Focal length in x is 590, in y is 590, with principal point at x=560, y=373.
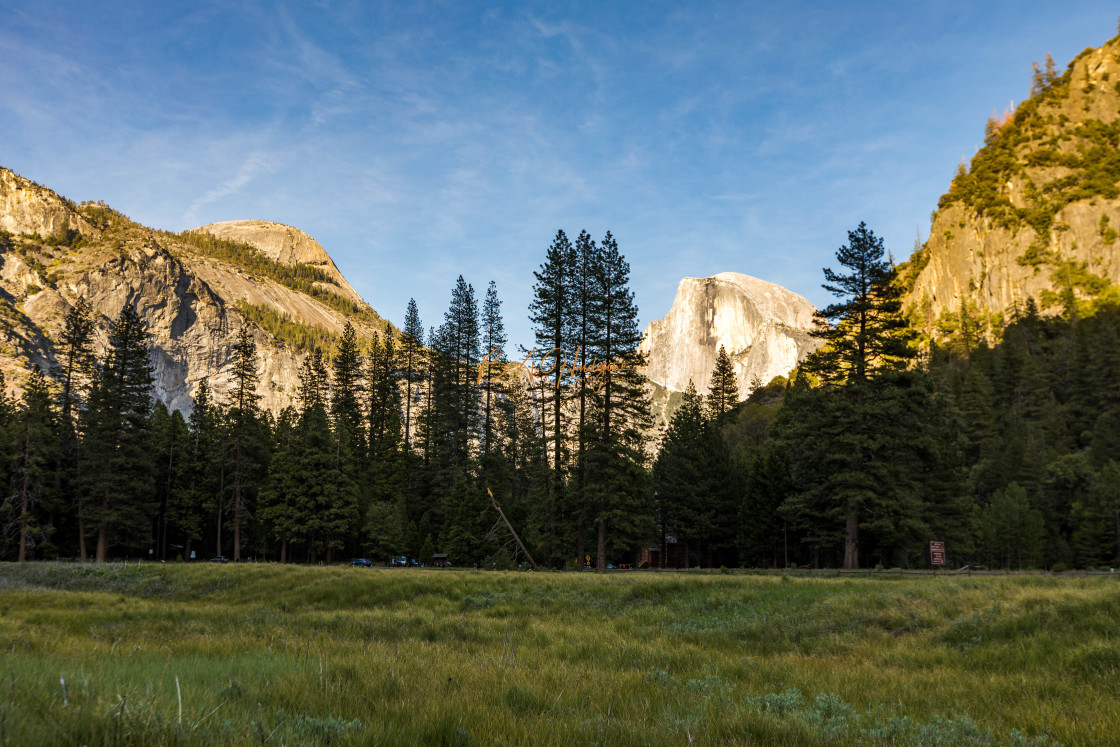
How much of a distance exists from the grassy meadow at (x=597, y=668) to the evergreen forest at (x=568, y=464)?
55.9 feet

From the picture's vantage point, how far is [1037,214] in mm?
123688

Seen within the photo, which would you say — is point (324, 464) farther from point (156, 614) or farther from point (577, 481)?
point (156, 614)

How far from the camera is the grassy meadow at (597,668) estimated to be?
4180 mm

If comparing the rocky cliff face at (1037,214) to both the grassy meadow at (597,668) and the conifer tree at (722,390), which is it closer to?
the conifer tree at (722,390)

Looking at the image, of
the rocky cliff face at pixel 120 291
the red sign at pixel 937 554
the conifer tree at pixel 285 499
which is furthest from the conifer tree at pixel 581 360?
the rocky cliff face at pixel 120 291

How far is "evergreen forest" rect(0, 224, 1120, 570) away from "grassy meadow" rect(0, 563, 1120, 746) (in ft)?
55.9

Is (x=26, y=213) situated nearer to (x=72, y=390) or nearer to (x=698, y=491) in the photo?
(x=72, y=390)

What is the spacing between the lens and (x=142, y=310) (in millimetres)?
185750

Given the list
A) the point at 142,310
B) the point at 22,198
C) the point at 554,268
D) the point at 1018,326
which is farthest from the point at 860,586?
the point at 22,198

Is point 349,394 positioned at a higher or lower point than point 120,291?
lower

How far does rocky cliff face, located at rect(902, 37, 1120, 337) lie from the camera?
115 meters

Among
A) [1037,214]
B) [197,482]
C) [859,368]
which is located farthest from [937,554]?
[1037,214]

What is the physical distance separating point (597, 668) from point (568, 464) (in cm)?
2734

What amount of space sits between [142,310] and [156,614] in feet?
687
